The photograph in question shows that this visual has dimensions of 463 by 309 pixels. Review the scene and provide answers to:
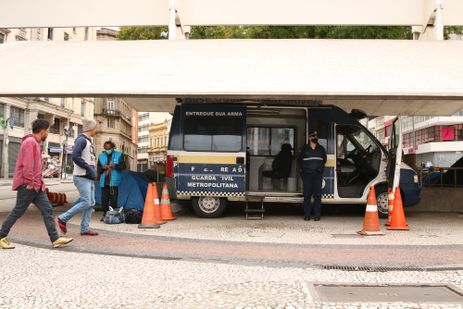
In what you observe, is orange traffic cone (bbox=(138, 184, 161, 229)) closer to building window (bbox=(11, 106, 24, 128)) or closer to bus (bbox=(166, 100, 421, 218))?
bus (bbox=(166, 100, 421, 218))

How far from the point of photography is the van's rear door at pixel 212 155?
10.7 m

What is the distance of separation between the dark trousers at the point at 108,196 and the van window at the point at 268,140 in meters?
3.59

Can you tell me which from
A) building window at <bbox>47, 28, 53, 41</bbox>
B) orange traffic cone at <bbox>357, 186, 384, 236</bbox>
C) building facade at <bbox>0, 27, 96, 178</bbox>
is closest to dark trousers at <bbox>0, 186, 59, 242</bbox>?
orange traffic cone at <bbox>357, 186, 384, 236</bbox>

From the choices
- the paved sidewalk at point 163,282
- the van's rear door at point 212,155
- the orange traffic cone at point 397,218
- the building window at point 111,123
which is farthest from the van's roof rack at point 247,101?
the building window at point 111,123

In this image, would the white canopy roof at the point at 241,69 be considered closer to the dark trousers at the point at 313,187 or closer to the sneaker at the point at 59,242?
the dark trousers at the point at 313,187

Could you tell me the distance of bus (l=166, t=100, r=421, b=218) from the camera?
35.1 feet

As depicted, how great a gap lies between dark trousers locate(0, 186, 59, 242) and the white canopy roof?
3561mm

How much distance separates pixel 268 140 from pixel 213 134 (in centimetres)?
196

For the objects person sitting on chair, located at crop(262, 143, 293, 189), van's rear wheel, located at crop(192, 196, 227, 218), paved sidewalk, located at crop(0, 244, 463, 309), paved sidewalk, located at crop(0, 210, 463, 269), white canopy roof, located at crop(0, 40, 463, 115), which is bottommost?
paved sidewalk, located at crop(0, 244, 463, 309)

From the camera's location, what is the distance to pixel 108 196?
1039 cm

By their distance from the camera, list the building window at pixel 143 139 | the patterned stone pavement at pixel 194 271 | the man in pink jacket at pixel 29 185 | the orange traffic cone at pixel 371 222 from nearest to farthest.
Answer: the patterned stone pavement at pixel 194 271
the man in pink jacket at pixel 29 185
the orange traffic cone at pixel 371 222
the building window at pixel 143 139

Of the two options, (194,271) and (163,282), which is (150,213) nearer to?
(194,271)

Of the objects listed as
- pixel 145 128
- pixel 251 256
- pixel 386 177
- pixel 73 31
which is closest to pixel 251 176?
pixel 386 177

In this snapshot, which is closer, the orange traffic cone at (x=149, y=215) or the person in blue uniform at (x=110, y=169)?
the orange traffic cone at (x=149, y=215)
